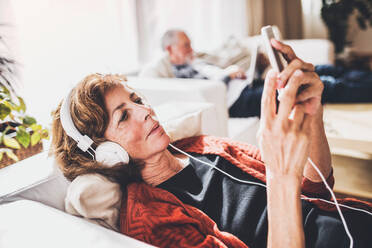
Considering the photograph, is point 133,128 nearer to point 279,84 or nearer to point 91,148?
point 91,148

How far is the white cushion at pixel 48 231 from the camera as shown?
666 mm

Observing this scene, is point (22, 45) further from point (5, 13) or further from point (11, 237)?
point (11, 237)

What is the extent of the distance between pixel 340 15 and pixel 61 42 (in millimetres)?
3470

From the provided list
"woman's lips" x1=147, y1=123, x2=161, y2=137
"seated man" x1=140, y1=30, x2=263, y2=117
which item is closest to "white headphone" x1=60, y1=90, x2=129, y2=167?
"woman's lips" x1=147, y1=123, x2=161, y2=137

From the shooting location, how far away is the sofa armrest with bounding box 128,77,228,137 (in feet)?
5.90

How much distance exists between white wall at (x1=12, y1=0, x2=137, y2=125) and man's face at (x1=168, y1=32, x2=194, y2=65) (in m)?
0.43

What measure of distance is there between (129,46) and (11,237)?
2199mm

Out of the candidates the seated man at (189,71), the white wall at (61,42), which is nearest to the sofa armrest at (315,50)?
the seated man at (189,71)

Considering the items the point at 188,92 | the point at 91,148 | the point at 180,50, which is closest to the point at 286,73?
the point at 91,148

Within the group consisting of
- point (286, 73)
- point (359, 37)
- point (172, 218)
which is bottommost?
point (172, 218)

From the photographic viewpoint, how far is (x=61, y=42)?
7.01 feet

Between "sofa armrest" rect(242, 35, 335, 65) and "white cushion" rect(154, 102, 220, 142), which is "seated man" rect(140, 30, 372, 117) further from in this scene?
"white cushion" rect(154, 102, 220, 142)

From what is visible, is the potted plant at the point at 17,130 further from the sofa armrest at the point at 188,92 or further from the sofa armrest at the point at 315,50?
the sofa armrest at the point at 315,50

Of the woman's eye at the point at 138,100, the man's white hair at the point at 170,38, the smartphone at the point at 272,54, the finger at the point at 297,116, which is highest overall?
the man's white hair at the point at 170,38
